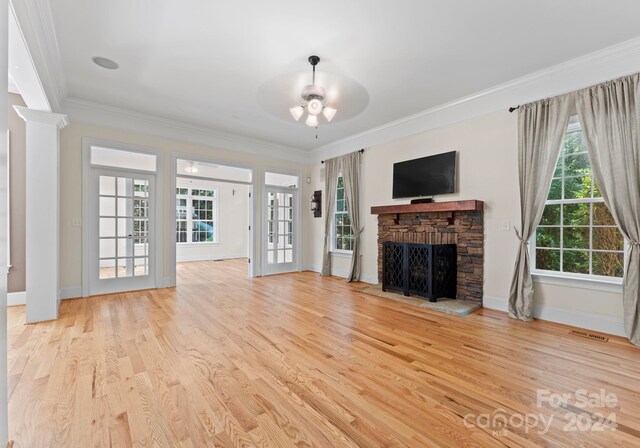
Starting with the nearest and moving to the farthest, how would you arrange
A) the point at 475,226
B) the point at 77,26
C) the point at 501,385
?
the point at 501,385 < the point at 77,26 < the point at 475,226

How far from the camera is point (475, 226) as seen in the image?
4043mm

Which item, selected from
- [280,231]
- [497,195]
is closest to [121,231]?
[280,231]

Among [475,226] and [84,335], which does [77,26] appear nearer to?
[84,335]

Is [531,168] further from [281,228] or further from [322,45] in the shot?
[281,228]

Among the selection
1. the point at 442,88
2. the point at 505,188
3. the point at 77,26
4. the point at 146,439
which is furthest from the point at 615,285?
the point at 77,26

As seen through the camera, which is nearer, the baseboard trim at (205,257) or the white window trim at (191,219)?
the baseboard trim at (205,257)

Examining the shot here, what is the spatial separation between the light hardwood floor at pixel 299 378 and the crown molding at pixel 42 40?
2.57 m

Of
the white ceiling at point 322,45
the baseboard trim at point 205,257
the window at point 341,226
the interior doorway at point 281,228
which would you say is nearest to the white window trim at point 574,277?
the white ceiling at point 322,45

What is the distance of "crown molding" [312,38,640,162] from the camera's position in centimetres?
291

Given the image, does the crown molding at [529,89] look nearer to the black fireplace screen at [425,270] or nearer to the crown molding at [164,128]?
the black fireplace screen at [425,270]

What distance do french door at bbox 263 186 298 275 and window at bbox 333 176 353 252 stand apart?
3.34ft

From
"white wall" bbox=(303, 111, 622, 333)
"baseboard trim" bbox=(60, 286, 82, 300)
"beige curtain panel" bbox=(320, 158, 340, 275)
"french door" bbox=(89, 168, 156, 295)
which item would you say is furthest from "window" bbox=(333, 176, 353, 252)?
"baseboard trim" bbox=(60, 286, 82, 300)

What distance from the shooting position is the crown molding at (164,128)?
171 inches

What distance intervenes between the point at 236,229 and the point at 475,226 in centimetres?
756
